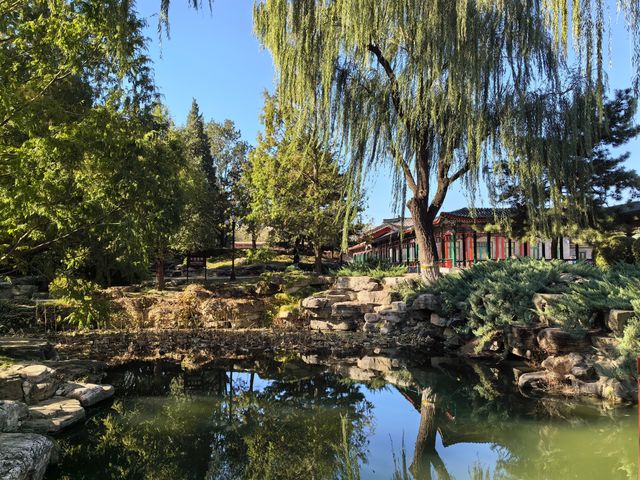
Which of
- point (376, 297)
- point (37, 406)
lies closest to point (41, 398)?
point (37, 406)

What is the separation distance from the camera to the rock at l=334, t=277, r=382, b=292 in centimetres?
1310

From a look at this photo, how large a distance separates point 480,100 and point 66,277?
7676 millimetres

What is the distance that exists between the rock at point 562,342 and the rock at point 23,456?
6488 millimetres

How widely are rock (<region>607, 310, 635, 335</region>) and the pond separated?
3.69 feet

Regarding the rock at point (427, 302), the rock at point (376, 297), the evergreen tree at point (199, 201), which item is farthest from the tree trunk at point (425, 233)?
the evergreen tree at point (199, 201)

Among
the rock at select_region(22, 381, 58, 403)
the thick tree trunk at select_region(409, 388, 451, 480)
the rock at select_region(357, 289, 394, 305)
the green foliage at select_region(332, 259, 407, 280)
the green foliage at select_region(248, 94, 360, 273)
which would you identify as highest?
the green foliage at select_region(248, 94, 360, 273)

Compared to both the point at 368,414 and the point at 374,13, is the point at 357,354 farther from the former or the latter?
the point at 374,13

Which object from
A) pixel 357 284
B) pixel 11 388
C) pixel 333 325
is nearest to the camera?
pixel 11 388

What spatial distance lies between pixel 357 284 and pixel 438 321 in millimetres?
3663

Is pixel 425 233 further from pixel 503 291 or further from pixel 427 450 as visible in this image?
pixel 427 450

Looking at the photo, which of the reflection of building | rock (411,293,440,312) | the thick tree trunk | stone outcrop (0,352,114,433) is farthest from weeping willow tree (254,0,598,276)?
stone outcrop (0,352,114,433)

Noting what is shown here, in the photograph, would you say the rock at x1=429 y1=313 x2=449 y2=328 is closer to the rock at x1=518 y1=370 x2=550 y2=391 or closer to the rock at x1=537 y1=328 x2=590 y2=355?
the rock at x1=537 y1=328 x2=590 y2=355

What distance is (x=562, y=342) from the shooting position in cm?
684

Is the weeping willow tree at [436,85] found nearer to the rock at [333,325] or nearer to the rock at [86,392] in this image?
the rock at [333,325]
